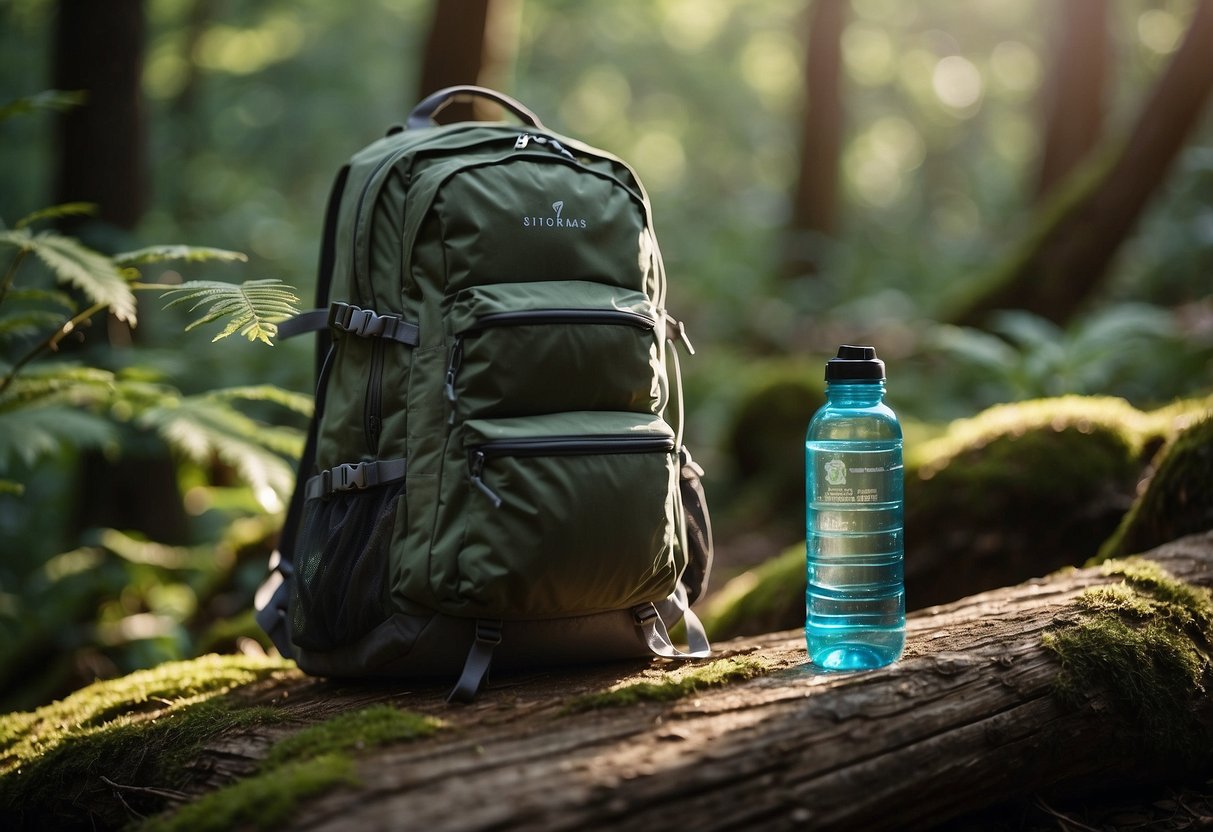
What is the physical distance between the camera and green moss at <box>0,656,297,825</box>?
2398 millimetres

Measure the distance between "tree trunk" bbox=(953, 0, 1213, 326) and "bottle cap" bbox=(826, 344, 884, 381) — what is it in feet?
16.0

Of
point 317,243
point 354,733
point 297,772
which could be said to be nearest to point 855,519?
point 354,733

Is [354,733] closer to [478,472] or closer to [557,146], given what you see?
[478,472]

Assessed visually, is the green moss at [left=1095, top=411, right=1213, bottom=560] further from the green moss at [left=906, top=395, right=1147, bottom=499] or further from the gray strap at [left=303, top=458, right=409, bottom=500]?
the gray strap at [left=303, top=458, right=409, bottom=500]

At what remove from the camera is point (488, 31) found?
19.3 feet

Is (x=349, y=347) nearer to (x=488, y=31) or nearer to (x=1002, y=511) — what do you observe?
(x=1002, y=511)

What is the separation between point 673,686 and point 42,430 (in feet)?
8.14

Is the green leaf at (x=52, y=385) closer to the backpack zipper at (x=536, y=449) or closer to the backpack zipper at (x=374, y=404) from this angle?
the backpack zipper at (x=374, y=404)

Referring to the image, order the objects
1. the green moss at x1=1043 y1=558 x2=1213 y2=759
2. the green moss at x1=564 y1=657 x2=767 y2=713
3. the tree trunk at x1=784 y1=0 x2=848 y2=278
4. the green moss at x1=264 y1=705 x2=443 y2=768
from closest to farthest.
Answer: the green moss at x1=264 y1=705 x2=443 y2=768 < the green moss at x1=564 y1=657 x2=767 y2=713 < the green moss at x1=1043 y1=558 x2=1213 y2=759 < the tree trunk at x1=784 y1=0 x2=848 y2=278

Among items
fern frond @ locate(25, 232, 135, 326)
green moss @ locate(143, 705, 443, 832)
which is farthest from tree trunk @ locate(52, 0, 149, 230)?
green moss @ locate(143, 705, 443, 832)

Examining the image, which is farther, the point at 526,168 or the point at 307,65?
the point at 307,65

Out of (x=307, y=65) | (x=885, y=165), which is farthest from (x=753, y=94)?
(x=307, y=65)

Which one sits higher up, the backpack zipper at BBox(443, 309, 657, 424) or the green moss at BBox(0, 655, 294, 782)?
the backpack zipper at BBox(443, 309, 657, 424)

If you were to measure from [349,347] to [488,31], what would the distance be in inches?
153
